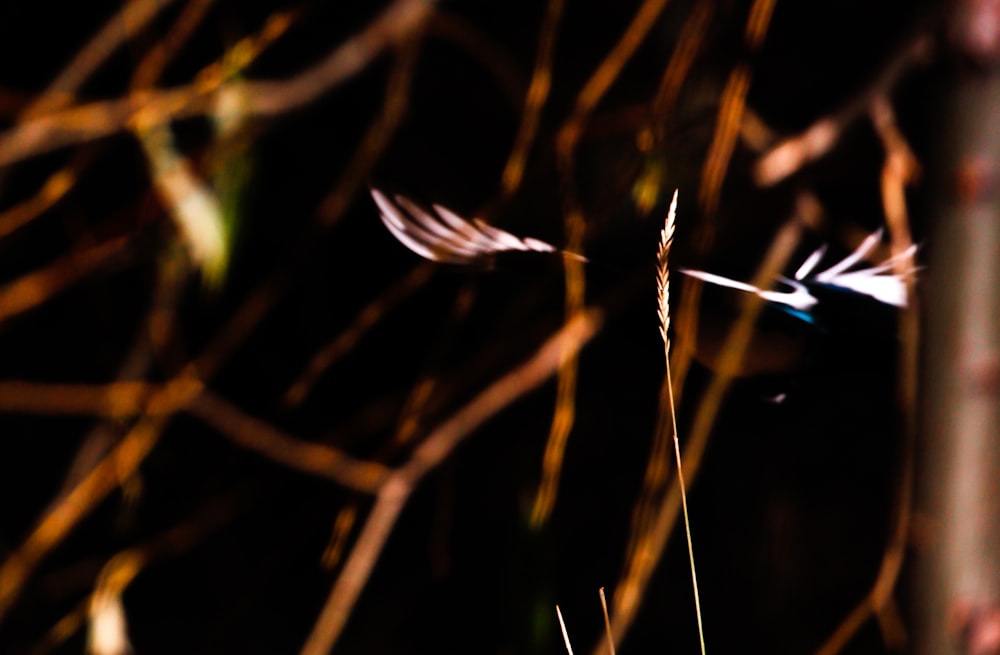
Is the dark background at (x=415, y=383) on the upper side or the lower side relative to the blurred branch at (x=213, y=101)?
lower

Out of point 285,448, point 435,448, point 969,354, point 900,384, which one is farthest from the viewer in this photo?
point 285,448

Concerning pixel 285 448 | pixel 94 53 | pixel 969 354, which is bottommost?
pixel 969 354

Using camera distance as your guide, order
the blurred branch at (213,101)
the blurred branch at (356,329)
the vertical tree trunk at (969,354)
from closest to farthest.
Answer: the vertical tree trunk at (969,354), the blurred branch at (356,329), the blurred branch at (213,101)

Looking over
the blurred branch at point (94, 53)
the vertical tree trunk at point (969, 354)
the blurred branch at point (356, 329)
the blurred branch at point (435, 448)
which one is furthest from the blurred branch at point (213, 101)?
the vertical tree trunk at point (969, 354)

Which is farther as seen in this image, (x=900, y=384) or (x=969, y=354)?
(x=900, y=384)

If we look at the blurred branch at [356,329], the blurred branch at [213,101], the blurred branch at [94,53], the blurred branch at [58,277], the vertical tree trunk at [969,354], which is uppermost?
the blurred branch at [94,53]

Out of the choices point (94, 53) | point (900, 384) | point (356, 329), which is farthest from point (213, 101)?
point (900, 384)

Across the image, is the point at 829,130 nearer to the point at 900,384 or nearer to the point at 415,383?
the point at 900,384

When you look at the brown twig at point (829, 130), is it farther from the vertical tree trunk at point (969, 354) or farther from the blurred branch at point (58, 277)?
the blurred branch at point (58, 277)

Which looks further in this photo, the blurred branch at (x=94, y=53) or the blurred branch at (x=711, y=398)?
the blurred branch at (x=94, y=53)

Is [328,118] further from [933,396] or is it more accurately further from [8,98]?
[933,396]

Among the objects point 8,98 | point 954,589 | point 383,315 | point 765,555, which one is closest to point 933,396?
point 954,589
